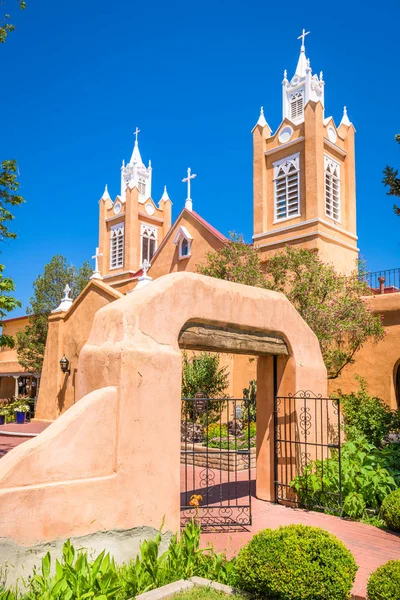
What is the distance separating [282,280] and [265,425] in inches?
284

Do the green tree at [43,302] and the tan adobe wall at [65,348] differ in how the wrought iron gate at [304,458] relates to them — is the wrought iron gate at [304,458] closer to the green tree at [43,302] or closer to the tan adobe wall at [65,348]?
the tan adobe wall at [65,348]

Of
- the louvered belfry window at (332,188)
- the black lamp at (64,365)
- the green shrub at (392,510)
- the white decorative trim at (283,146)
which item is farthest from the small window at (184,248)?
the green shrub at (392,510)

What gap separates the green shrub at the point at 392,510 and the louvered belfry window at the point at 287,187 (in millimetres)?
15293

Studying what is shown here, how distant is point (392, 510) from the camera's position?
7602 millimetres

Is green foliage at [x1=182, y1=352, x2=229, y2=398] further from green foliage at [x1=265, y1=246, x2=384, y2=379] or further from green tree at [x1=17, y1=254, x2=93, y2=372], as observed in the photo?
green tree at [x1=17, y1=254, x2=93, y2=372]

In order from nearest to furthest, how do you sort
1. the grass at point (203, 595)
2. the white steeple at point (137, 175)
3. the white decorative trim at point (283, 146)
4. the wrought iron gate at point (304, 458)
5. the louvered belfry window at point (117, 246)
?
the grass at point (203, 595), the wrought iron gate at point (304, 458), the white decorative trim at point (283, 146), the louvered belfry window at point (117, 246), the white steeple at point (137, 175)

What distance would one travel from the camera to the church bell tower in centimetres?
2122

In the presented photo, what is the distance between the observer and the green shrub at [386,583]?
15.1 ft

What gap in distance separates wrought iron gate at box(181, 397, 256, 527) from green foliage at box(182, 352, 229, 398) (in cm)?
59

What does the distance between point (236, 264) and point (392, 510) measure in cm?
1052

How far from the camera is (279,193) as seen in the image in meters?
22.9

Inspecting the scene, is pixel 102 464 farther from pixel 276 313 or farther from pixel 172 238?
pixel 172 238

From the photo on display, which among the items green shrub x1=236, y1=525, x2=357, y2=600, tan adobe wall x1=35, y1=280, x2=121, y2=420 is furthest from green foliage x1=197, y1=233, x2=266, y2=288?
green shrub x1=236, y1=525, x2=357, y2=600

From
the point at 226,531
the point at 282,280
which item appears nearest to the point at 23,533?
the point at 226,531
